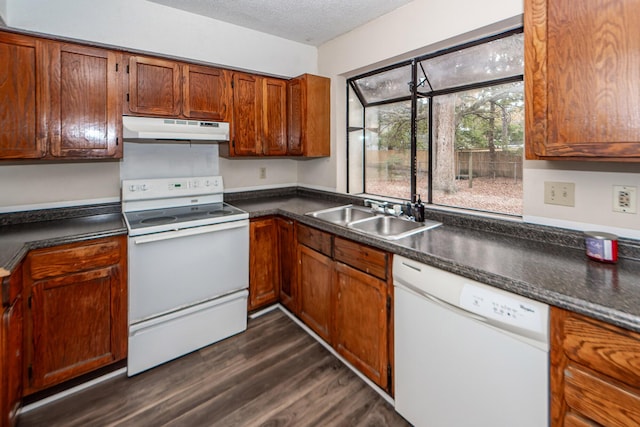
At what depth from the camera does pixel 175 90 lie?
2.37 meters

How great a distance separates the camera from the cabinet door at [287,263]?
100.0 inches

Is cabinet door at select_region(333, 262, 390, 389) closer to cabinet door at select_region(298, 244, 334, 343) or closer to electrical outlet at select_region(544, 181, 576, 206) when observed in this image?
cabinet door at select_region(298, 244, 334, 343)

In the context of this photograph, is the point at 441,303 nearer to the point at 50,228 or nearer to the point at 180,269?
the point at 180,269

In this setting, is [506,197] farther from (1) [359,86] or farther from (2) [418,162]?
(1) [359,86]

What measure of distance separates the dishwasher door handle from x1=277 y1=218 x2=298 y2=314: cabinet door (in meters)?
1.11

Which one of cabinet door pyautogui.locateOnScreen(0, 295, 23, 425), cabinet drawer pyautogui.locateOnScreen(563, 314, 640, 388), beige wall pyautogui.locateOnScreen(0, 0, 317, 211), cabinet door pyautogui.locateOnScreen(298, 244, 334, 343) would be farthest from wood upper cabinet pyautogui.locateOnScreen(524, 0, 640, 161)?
cabinet door pyautogui.locateOnScreen(0, 295, 23, 425)

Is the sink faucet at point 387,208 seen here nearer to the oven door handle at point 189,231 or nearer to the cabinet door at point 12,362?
the oven door handle at point 189,231

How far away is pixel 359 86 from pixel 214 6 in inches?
53.6

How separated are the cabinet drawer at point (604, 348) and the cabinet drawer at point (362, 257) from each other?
0.81 m

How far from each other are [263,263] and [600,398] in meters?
2.15

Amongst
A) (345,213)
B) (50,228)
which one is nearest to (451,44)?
(345,213)

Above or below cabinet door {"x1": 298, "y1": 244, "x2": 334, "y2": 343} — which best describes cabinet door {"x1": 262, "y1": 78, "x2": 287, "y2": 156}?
above

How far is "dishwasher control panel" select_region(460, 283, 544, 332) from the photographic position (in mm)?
1104

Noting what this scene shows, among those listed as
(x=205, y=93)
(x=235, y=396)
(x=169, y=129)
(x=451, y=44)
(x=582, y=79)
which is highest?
(x=451, y=44)
